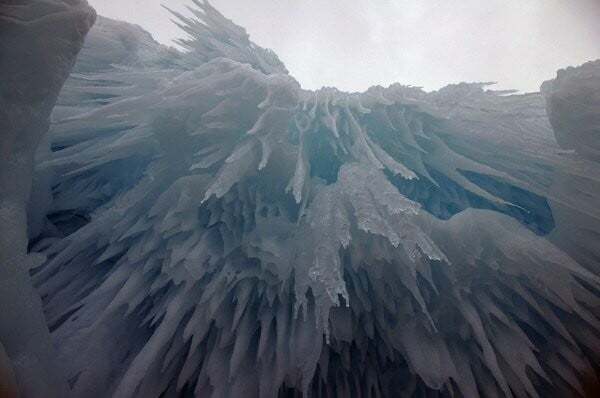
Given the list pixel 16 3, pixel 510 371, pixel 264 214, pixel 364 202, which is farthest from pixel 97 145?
pixel 510 371

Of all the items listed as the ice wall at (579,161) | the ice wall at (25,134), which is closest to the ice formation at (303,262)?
the ice wall at (579,161)

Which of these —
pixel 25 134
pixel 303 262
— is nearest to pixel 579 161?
pixel 303 262

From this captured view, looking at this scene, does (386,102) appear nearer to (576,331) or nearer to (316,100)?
(316,100)

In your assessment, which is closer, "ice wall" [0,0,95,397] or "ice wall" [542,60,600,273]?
"ice wall" [0,0,95,397]

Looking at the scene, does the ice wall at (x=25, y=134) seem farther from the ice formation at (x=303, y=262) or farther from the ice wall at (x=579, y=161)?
the ice wall at (x=579, y=161)

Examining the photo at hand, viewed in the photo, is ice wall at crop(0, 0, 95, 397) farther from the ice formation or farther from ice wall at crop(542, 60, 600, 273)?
ice wall at crop(542, 60, 600, 273)

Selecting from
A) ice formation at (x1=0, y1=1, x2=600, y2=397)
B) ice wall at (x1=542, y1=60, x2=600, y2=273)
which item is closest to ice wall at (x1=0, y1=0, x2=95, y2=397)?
ice formation at (x1=0, y1=1, x2=600, y2=397)
